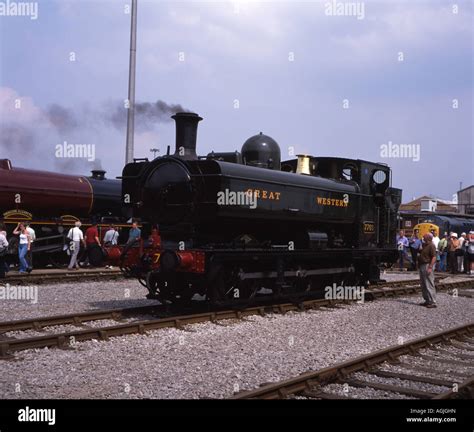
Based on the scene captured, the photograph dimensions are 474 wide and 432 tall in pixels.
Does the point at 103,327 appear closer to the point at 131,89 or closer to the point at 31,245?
the point at 31,245

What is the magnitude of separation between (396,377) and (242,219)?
14.9 feet

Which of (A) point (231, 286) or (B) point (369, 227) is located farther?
(B) point (369, 227)

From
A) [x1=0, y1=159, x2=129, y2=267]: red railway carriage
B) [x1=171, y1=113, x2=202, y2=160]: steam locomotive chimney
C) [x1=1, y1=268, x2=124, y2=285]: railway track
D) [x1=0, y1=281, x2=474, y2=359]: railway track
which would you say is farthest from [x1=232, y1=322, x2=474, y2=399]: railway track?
[x1=0, y1=159, x2=129, y2=267]: red railway carriage

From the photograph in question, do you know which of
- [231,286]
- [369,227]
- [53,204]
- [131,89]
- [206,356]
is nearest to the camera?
[206,356]

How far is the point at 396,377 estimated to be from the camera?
6512 mm

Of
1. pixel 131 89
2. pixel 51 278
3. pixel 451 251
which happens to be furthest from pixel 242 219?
pixel 451 251

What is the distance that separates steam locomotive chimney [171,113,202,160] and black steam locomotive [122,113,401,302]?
18 millimetres

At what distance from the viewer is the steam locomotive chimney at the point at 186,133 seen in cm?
1036

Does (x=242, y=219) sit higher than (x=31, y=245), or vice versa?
(x=242, y=219)

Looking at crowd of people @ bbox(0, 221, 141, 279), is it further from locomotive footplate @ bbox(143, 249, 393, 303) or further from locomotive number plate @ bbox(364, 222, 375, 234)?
locomotive number plate @ bbox(364, 222, 375, 234)

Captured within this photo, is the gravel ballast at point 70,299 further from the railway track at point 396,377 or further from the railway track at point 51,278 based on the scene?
the railway track at point 396,377

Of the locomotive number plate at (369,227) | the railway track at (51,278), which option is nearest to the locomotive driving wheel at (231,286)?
the locomotive number plate at (369,227)

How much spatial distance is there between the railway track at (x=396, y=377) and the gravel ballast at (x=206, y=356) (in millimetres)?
367

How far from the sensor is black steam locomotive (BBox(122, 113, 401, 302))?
9742mm
